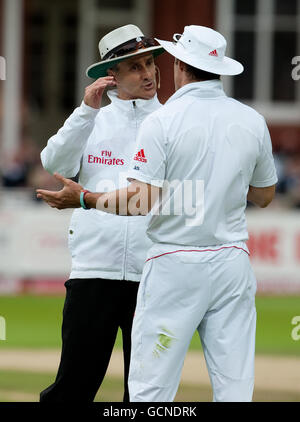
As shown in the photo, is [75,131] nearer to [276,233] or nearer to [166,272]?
[166,272]

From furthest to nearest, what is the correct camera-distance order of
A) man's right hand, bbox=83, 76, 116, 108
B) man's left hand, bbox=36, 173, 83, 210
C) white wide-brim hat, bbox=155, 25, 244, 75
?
man's right hand, bbox=83, 76, 116, 108
man's left hand, bbox=36, 173, 83, 210
white wide-brim hat, bbox=155, 25, 244, 75

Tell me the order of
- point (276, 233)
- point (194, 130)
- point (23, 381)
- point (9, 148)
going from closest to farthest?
point (194, 130), point (23, 381), point (276, 233), point (9, 148)

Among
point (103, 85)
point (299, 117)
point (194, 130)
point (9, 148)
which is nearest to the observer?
point (194, 130)

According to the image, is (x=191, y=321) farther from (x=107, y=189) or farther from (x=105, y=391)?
(x=105, y=391)

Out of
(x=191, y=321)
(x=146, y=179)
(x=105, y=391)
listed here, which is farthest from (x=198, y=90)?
(x=105, y=391)

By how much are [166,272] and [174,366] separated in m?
0.43

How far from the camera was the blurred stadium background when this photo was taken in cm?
943

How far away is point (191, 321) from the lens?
15.1ft

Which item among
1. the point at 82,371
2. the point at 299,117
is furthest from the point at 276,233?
the point at 82,371

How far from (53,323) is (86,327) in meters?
6.59

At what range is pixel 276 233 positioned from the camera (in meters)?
14.0

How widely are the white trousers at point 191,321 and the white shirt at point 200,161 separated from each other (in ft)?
0.37

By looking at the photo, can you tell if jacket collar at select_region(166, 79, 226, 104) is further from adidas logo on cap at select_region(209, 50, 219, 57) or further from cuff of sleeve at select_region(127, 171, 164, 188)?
cuff of sleeve at select_region(127, 171, 164, 188)

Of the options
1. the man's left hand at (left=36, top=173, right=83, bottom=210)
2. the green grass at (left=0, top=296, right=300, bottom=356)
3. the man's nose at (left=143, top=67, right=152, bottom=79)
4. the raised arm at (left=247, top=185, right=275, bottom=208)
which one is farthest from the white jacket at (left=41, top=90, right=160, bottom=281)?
the green grass at (left=0, top=296, right=300, bottom=356)
